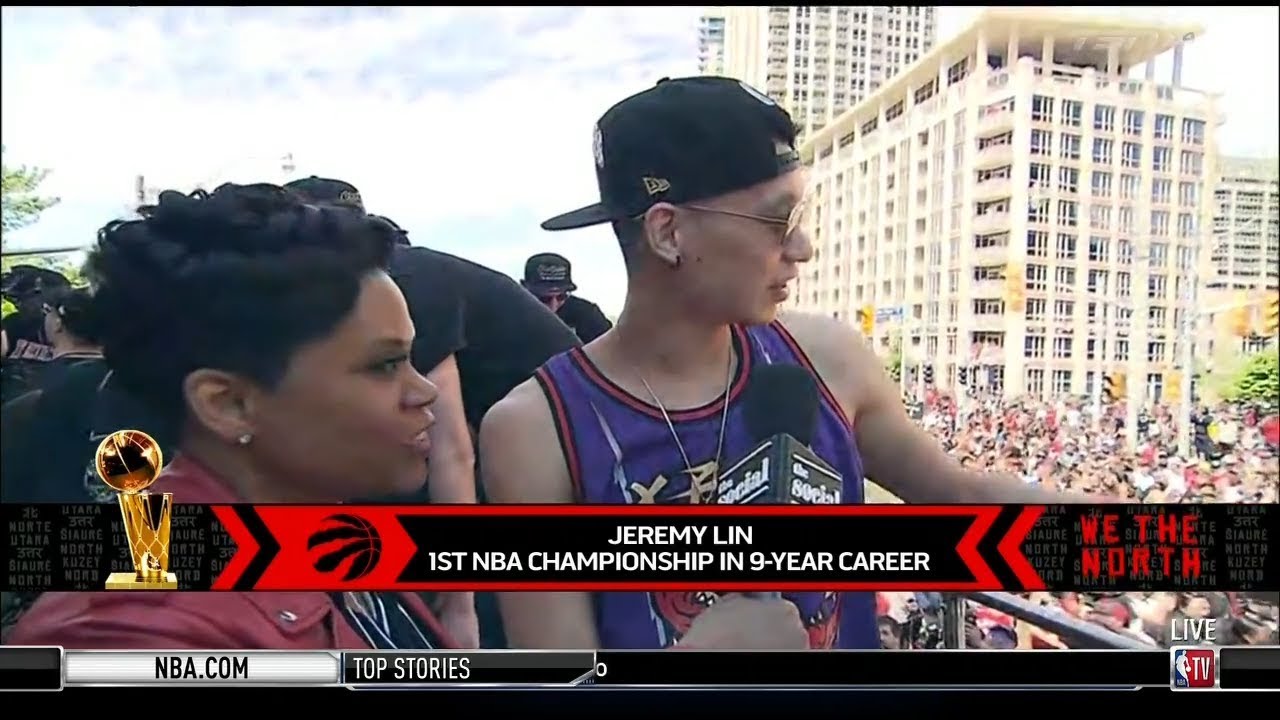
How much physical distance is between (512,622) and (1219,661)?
1.74 meters

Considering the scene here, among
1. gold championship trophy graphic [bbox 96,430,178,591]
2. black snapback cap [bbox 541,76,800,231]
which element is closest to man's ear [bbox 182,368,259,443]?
gold championship trophy graphic [bbox 96,430,178,591]

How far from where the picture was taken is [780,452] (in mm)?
2418

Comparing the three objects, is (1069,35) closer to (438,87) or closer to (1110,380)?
(1110,380)

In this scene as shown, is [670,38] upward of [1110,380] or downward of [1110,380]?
upward

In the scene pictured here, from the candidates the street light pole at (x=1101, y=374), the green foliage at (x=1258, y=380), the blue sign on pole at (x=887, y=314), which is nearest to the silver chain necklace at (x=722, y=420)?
the blue sign on pole at (x=887, y=314)

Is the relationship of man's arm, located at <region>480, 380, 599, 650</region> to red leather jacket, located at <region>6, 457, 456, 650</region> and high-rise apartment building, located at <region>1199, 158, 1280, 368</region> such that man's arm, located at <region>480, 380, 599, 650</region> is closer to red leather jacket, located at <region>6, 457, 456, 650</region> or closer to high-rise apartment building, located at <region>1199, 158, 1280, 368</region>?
red leather jacket, located at <region>6, 457, 456, 650</region>

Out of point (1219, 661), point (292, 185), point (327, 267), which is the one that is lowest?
point (1219, 661)

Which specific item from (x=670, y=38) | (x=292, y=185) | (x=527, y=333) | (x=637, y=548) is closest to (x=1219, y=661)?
(x=637, y=548)

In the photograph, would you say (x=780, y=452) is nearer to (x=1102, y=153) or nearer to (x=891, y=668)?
(x=891, y=668)

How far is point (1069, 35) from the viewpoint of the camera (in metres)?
2.46

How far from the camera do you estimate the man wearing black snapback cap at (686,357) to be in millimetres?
2365

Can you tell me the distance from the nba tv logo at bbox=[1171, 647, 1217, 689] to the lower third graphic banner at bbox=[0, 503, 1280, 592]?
0.60 feet

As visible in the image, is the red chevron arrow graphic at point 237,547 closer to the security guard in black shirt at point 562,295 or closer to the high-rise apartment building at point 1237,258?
the security guard in black shirt at point 562,295

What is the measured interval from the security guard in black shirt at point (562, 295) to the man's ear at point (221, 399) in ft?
2.29
